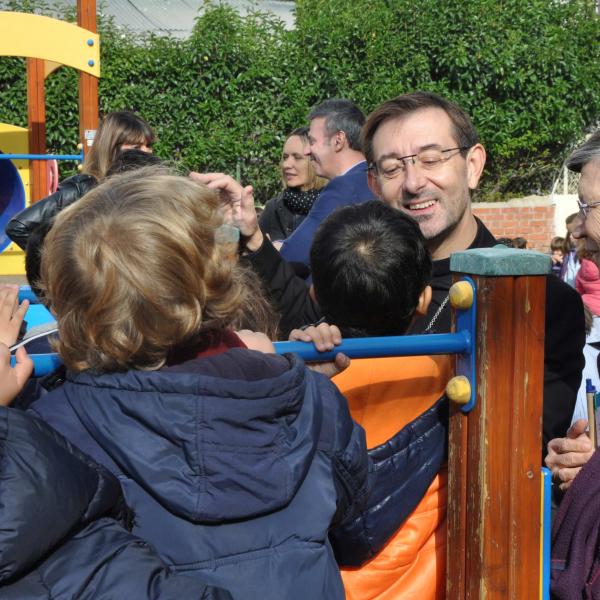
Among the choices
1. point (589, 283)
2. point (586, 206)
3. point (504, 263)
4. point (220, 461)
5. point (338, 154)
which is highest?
point (338, 154)

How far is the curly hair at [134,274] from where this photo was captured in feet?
4.63

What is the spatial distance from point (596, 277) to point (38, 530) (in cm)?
503

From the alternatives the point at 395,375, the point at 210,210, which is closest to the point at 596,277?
the point at 395,375

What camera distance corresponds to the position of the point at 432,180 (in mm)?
2617

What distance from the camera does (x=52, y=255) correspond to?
4.82 feet

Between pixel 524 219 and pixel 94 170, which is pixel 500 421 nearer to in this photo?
pixel 94 170

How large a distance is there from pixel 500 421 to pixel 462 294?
0.88ft

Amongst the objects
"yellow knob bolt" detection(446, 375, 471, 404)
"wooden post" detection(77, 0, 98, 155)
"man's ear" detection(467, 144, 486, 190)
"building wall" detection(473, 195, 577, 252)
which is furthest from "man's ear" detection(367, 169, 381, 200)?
"building wall" detection(473, 195, 577, 252)

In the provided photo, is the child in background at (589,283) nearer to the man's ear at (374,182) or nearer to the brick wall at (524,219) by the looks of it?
the man's ear at (374,182)

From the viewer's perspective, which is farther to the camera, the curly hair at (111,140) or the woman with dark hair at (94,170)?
the curly hair at (111,140)

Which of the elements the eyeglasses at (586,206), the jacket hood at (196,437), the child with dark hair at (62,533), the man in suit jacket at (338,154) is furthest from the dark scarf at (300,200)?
the child with dark hair at (62,533)

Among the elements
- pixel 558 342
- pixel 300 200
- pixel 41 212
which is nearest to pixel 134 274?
pixel 558 342

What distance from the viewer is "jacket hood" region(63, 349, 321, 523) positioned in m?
1.39

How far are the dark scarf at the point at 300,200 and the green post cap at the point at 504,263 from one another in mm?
3855
